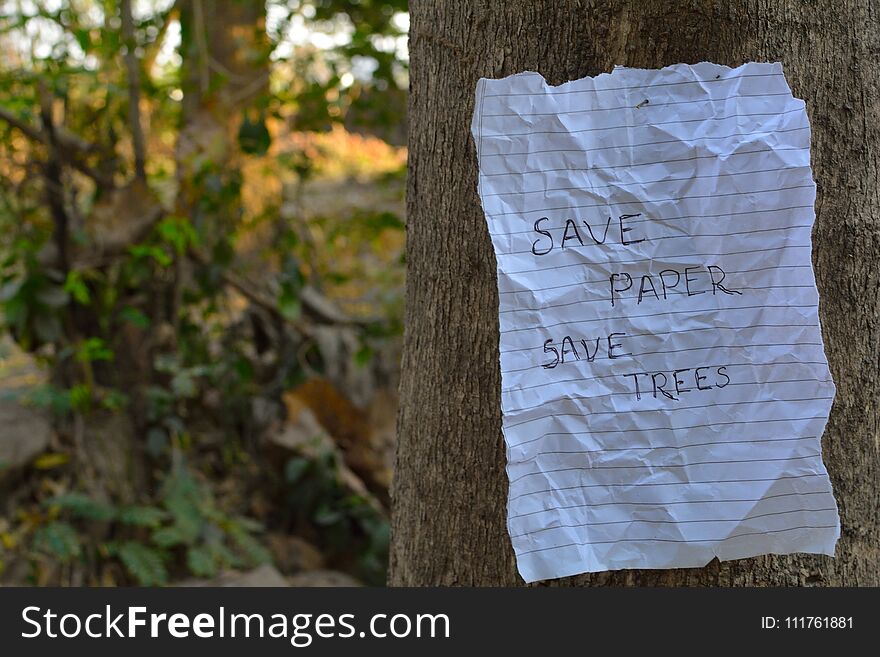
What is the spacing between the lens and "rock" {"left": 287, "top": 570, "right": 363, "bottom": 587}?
12.0 feet

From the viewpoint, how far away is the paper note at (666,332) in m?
1.08

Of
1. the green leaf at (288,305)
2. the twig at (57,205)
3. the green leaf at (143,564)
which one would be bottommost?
the green leaf at (143,564)

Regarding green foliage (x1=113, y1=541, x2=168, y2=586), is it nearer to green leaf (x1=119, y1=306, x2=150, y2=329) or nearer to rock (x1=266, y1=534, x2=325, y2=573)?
rock (x1=266, y1=534, x2=325, y2=573)

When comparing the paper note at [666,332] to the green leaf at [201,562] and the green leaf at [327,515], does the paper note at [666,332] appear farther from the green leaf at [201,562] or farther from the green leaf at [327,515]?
the green leaf at [327,515]

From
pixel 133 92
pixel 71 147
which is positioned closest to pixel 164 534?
pixel 71 147

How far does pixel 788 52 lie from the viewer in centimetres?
112

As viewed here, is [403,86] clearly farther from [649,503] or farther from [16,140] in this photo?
[649,503]

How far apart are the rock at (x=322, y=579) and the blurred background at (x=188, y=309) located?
0.02 meters

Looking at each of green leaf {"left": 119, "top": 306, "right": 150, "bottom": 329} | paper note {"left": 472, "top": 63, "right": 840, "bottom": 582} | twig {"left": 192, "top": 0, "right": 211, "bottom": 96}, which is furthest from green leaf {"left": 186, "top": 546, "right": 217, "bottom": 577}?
paper note {"left": 472, "top": 63, "right": 840, "bottom": 582}

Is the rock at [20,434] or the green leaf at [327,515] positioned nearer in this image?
the rock at [20,434]

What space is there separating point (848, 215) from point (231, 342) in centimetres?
320

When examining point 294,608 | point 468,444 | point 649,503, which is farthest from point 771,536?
point 294,608

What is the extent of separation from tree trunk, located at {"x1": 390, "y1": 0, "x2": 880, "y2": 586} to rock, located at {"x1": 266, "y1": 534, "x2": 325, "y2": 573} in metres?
2.78

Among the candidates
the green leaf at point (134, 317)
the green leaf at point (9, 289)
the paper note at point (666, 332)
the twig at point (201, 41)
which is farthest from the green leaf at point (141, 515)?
the paper note at point (666, 332)
